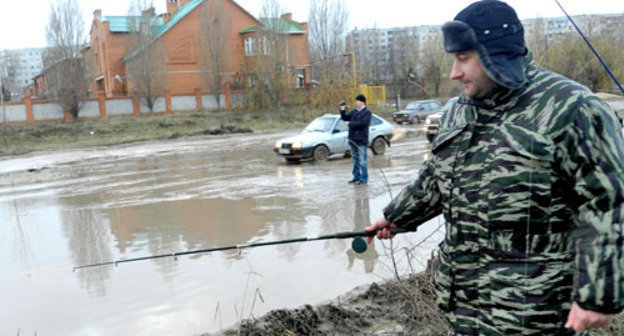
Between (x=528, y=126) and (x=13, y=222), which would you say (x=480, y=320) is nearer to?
(x=528, y=126)

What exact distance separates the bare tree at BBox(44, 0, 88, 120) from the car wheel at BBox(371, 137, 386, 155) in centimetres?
2849

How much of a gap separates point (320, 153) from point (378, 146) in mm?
2506

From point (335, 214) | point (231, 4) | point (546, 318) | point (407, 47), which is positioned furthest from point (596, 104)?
point (407, 47)

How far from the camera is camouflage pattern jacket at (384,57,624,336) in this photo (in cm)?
183

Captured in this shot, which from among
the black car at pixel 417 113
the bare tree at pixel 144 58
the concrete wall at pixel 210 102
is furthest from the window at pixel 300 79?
the black car at pixel 417 113

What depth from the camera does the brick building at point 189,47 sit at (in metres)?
47.3

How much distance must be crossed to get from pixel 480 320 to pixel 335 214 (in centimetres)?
723

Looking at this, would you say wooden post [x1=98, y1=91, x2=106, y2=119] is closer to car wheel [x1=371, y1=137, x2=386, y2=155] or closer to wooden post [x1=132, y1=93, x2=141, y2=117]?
wooden post [x1=132, y1=93, x2=141, y2=117]

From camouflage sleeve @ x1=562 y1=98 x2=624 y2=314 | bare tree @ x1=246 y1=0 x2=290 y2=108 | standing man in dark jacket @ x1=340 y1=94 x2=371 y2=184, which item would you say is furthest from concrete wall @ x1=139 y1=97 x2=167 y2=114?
camouflage sleeve @ x1=562 y1=98 x2=624 y2=314

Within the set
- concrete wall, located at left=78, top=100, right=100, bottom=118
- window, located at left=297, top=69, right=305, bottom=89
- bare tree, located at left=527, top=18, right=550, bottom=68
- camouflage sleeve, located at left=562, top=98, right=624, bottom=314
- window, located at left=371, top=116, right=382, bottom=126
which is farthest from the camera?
window, located at left=297, top=69, right=305, bottom=89

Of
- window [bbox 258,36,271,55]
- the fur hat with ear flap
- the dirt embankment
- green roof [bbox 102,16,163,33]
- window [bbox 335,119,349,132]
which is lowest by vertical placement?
the dirt embankment

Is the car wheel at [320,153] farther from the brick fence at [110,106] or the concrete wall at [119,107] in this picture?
the concrete wall at [119,107]

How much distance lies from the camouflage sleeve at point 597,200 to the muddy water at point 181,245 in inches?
84.6

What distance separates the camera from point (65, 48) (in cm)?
4331
